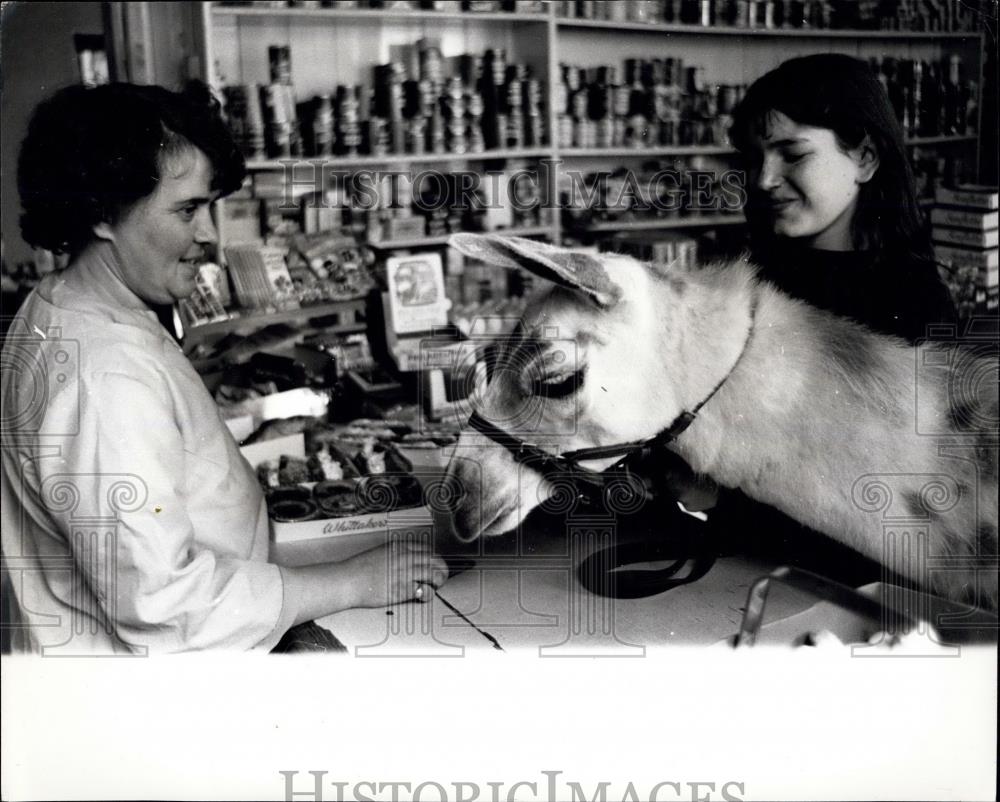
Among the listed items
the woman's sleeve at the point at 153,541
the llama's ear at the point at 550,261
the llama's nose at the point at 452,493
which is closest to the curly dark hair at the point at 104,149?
the woman's sleeve at the point at 153,541

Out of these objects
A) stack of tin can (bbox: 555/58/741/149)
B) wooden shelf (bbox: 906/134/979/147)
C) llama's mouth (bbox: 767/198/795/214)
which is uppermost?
stack of tin can (bbox: 555/58/741/149)

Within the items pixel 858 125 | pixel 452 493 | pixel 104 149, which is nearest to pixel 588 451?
pixel 452 493

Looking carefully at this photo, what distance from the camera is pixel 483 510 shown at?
1.58 meters

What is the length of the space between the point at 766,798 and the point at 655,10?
182 centimetres

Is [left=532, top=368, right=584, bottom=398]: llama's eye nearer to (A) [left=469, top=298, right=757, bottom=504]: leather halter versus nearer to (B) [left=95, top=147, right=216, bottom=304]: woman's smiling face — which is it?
(A) [left=469, top=298, right=757, bottom=504]: leather halter

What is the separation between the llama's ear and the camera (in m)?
1.38

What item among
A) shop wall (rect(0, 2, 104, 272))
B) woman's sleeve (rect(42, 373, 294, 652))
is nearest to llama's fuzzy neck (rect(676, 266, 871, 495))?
woman's sleeve (rect(42, 373, 294, 652))

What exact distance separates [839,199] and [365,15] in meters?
2.59

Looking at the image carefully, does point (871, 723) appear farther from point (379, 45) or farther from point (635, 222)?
point (379, 45)

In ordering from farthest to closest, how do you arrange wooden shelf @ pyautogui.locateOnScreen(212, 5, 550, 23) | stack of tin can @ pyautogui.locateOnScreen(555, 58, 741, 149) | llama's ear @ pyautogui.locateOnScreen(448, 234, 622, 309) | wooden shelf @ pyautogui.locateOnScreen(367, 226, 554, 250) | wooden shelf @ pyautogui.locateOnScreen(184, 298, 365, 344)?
wooden shelf @ pyautogui.locateOnScreen(367, 226, 554, 250)
wooden shelf @ pyautogui.locateOnScreen(212, 5, 550, 23)
stack of tin can @ pyautogui.locateOnScreen(555, 58, 741, 149)
wooden shelf @ pyautogui.locateOnScreen(184, 298, 365, 344)
llama's ear @ pyautogui.locateOnScreen(448, 234, 622, 309)

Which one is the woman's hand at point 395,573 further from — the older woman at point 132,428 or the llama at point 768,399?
the llama at point 768,399

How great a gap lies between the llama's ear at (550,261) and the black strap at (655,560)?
41 cm

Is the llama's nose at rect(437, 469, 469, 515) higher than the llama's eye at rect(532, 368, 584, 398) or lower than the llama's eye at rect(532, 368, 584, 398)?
lower

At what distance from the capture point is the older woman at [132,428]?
1.49 m
